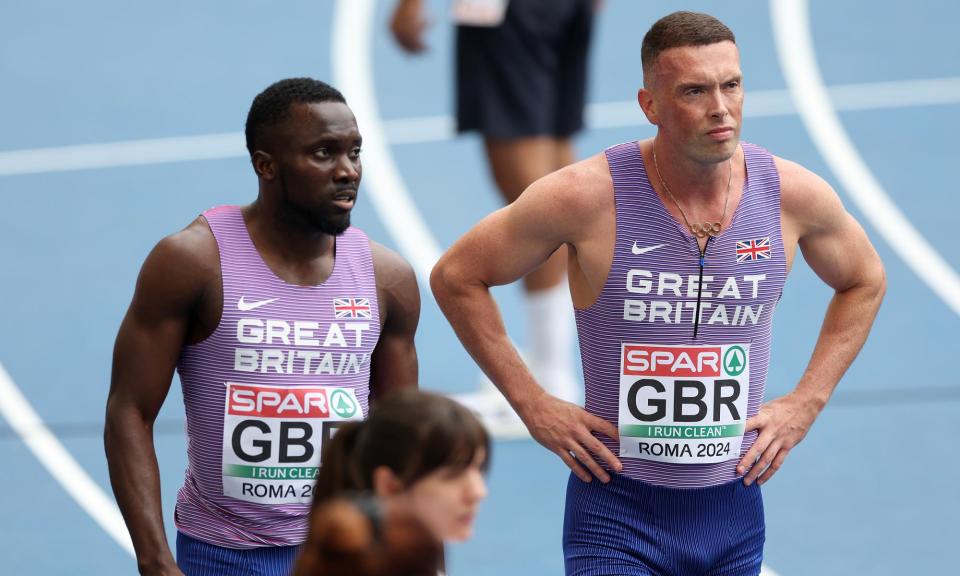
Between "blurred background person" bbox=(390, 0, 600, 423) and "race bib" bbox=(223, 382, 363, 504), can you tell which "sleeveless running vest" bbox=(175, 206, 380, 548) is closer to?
"race bib" bbox=(223, 382, 363, 504)

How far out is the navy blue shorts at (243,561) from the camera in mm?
4578

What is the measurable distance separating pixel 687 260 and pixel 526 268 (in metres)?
0.48

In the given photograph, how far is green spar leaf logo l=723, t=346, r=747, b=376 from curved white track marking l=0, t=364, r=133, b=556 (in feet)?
10.5

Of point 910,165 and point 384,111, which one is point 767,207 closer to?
point 910,165

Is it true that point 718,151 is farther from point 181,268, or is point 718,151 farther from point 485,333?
point 181,268

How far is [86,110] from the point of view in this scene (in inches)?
472

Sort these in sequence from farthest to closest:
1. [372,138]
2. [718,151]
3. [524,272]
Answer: [372,138], [524,272], [718,151]

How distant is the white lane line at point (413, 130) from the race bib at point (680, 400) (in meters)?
6.54

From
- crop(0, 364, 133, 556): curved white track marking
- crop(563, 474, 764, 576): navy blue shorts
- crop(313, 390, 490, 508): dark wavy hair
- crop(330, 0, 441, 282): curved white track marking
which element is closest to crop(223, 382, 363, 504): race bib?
crop(563, 474, 764, 576): navy blue shorts

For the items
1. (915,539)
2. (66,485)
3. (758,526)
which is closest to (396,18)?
(66,485)

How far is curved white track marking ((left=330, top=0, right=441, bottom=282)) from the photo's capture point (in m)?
9.95

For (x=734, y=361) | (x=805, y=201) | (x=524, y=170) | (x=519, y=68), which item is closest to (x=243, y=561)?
(x=734, y=361)

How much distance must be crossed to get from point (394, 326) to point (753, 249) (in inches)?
41.3

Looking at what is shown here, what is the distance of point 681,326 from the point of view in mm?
4812
